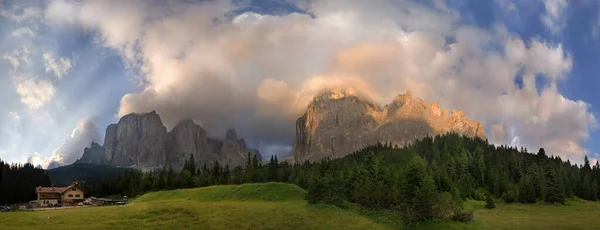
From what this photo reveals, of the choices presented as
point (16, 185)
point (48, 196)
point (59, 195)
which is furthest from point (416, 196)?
point (16, 185)

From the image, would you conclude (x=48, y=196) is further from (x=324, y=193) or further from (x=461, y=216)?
(x=461, y=216)

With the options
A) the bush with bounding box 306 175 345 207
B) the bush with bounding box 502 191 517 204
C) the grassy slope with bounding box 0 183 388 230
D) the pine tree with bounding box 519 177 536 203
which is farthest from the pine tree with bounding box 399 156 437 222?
the pine tree with bounding box 519 177 536 203

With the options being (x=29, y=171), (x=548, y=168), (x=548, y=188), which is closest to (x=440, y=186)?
(x=548, y=188)

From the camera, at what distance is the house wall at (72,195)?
121688 mm

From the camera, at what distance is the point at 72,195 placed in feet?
409

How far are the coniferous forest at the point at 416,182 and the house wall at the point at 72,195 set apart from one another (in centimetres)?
2982

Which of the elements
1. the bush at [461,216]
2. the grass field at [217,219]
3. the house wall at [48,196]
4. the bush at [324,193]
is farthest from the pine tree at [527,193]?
the house wall at [48,196]

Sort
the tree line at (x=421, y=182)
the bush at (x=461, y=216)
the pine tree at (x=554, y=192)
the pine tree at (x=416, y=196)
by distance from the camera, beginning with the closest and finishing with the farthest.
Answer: the pine tree at (x=416, y=196) → the bush at (x=461, y=216) → the tree line at (x=421, y=182) → the pine tree at (x=554, y=192)

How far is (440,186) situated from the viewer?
131625 mm

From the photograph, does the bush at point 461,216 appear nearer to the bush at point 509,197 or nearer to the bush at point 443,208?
the bush at point 443,208

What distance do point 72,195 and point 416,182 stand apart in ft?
327

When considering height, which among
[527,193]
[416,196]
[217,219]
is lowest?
[527,193]

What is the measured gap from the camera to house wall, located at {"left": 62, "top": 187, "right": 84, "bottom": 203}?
399 feet

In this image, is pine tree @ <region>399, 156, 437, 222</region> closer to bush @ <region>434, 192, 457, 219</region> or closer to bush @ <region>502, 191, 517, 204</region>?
Result: bush @ <region>434, 192, 457, 219</region>
